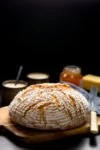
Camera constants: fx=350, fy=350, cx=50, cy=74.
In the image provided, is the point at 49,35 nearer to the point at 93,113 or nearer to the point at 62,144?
the point at 93,113

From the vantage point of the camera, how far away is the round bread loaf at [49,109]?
883 millimetres

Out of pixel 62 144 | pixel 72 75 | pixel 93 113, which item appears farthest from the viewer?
pixel 72 75

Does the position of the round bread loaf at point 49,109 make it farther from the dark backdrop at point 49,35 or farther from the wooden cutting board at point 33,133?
the dark backdrop at point 49,35

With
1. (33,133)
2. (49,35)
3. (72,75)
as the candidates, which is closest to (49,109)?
(33,133)

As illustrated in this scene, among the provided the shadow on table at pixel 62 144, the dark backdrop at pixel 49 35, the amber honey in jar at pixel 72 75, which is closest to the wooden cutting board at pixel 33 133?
the shadow on table at pixel 62 144

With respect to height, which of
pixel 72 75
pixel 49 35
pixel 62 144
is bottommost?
pixel 62 144

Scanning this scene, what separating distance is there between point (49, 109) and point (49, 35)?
1.70 ft

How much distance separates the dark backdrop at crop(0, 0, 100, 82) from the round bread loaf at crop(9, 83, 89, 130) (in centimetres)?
42

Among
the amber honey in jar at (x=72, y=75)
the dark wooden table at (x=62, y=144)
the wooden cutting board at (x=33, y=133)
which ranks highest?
the amber honey in jar at (x=72, y=75)

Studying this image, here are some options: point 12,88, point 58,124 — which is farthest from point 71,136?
point 12,88

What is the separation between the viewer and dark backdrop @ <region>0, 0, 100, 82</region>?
131 centimetres

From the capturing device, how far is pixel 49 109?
2.91 ft

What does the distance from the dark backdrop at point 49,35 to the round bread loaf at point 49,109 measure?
420 mm

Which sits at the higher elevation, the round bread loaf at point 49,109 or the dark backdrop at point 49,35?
the dark backdrop at point 49,35
